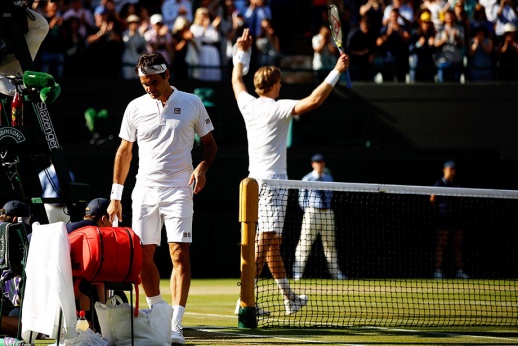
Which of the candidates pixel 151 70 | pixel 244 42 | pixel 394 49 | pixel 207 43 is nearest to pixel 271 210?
pixel 244 42

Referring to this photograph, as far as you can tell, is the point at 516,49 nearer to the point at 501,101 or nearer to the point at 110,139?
the point at 501,101

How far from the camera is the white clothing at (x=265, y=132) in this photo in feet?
36.1

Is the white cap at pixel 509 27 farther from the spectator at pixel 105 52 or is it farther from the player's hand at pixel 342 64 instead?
the player's hand at pixel 342 64

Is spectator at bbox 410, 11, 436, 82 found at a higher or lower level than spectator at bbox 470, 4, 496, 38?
lower

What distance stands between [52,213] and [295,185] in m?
3.85

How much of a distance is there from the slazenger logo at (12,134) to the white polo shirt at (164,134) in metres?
1.20

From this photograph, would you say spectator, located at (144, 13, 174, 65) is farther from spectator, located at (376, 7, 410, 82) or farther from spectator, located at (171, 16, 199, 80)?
spectator, located at (376, 7, 410, 82)

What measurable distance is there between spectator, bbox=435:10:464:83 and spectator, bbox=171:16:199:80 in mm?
4666

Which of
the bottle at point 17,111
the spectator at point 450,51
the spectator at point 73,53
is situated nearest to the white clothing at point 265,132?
the bottle at point 17,111

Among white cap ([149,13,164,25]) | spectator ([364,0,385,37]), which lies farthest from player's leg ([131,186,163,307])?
spectator ([364,0,385,37])

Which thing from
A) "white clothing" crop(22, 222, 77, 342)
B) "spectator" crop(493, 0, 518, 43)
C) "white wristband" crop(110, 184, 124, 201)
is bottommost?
"white clothing" crop(22, 222, 77, 342)

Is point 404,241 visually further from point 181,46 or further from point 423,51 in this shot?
point 181,46

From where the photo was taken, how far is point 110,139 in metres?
19.5

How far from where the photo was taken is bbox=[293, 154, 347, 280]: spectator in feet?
55.2
